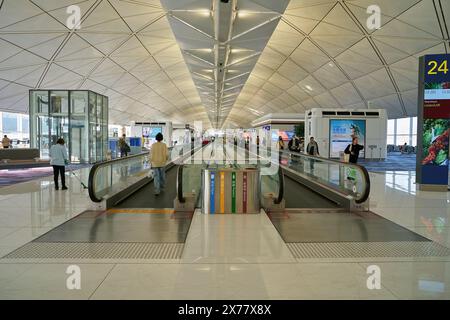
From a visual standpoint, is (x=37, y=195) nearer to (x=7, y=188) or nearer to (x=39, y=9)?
(x=7, y=188)

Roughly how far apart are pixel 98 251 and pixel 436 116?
13.1 meters

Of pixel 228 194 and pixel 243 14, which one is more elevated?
pixel 243 14

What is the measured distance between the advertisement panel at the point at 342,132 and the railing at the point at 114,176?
18456mm

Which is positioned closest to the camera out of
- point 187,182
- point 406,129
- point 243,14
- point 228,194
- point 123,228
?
point 123,228

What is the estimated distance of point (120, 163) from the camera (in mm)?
12359

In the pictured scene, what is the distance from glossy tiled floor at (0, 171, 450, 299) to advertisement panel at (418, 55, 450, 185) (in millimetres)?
6826

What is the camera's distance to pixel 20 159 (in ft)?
67.6

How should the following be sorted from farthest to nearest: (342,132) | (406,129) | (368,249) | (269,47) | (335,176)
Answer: (406,129) → (269,47) → (342,132) → (335,176) → (368,249)

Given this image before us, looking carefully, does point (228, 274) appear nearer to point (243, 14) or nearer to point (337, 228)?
point (337, 228)

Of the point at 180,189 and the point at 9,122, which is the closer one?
the point at 180,189

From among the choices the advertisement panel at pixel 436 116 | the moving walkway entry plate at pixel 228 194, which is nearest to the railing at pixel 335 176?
the moving walkway entry plate at pixel 228 194

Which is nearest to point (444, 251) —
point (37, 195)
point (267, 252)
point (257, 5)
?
point (267, 252)

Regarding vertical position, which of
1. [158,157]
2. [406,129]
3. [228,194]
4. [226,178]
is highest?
[406,129]

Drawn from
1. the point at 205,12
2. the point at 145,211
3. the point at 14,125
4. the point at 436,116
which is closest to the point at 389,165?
the point at 436,116
